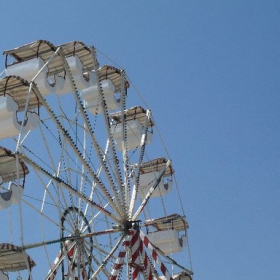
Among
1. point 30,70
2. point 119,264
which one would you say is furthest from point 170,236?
point 30,70

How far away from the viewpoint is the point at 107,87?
23703 mm

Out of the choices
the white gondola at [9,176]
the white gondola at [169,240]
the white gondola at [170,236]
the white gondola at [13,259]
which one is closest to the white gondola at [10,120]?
the white gondola at [9,176]

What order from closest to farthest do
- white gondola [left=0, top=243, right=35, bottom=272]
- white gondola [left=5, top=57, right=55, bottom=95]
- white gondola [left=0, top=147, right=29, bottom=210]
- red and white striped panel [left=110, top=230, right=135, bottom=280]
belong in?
white gondola [left=0, top=243, right=35, bottom=272] → white gondola [left=0, top=147, right=29, bottom=210] → red and white striped panel [left=110, top=230, right=135, bottom=280] → white gondola [left=5, top=57, right=55, bottom=95]

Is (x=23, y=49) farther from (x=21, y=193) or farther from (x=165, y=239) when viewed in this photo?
(x=165, y=239)

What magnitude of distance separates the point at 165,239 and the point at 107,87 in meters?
4.74

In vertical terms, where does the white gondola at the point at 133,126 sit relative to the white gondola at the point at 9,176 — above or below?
above

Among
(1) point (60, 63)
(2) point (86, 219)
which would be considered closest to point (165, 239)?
(2) point (86, 219)

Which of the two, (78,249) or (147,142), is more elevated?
(147,142)

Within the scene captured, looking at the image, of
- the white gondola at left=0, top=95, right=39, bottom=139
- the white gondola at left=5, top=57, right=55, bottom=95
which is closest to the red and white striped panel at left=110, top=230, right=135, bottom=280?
the white gondola at left=0, top=95, right=39, bottom=139

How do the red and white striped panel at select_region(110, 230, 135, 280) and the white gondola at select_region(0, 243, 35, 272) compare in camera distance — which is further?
the red and white striped panel at select_region(110, 230, 135, 280)

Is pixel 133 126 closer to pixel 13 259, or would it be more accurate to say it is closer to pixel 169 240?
pixel 169 240

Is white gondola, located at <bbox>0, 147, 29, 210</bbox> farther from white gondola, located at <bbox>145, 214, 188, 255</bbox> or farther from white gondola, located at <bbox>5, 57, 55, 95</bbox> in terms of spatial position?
white gondola, located at <bbox>145, 214, 188, 255</bbox>

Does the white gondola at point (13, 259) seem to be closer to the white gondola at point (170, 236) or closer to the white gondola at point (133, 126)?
the white gondola at point (170, 236)

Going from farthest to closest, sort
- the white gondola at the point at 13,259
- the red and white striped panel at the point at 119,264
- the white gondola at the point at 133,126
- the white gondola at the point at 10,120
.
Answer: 1. the white gondola at the point at 133,126
2. the red and white striped panel at the point at 119,264
3. the white gondola at the point at 10,120
4. the white gondola at the point at 13,259
